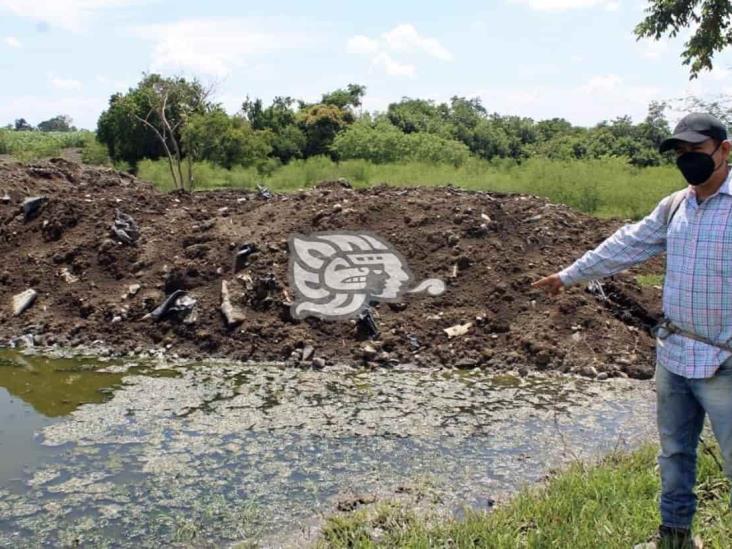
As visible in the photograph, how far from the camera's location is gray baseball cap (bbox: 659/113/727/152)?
110 inches

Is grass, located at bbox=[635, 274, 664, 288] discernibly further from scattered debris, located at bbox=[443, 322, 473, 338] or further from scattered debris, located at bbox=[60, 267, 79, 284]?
scattered debris, located at bbox=[60, 267, 79, 284]

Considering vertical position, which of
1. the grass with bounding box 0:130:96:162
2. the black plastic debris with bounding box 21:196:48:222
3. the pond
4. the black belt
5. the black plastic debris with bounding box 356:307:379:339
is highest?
the grass with bounding box 0:130:96:162

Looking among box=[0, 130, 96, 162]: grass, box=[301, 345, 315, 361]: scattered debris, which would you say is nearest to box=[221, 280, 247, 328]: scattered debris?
box=[301, 345, 315, 361]: scattered debris

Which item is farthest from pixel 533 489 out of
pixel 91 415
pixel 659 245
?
pixel 91 415

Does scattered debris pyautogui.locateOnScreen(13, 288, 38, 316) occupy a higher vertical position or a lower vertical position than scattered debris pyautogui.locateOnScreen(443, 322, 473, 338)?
higher

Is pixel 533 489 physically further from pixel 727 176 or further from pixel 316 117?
pixel 316 117

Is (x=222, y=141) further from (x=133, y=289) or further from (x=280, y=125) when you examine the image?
(x=133, y=289)

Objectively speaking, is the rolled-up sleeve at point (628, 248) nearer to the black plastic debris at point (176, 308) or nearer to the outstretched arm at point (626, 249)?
the outstretched arm at point (626, 249)

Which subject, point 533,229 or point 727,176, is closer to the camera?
point 727,176

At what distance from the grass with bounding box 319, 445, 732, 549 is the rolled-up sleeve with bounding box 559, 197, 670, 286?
109cm

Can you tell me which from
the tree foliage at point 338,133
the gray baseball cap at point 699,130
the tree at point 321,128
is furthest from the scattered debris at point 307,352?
the tree at point 321,128

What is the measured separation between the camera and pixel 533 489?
13.6 feet

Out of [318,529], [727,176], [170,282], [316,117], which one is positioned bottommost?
[318,529]

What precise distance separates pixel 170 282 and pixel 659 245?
616 centimetres
